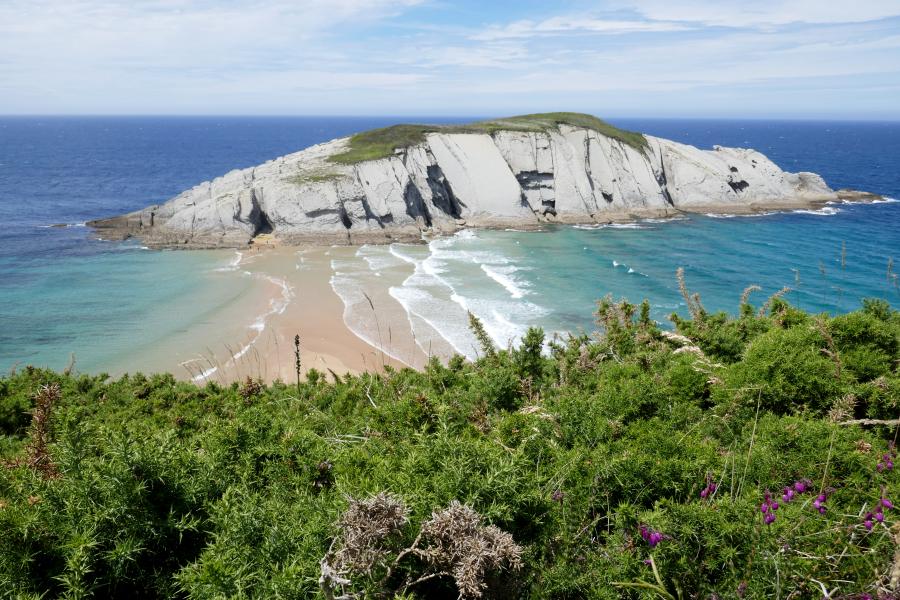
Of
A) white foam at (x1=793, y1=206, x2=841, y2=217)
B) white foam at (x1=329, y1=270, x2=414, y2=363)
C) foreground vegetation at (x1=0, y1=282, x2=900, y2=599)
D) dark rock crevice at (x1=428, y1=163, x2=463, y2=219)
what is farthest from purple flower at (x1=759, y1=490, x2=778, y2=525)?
white foam at (x1=793, y1=206, x2=841, y2=217)

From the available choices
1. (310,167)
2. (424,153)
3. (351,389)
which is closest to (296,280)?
(310,167)

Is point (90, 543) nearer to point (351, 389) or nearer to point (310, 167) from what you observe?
point (351, 389)

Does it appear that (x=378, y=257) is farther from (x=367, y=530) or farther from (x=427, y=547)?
(x=367, y=530)

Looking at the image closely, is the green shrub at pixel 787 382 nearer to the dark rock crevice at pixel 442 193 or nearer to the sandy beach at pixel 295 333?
the sandy beach at pixel 295 333

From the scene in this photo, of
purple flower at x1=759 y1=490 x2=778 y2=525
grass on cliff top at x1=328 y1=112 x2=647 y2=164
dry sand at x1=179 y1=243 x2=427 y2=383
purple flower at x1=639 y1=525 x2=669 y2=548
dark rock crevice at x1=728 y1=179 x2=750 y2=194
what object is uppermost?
grass on cliff top at x1=328 y1=112 x2=647 y2=164

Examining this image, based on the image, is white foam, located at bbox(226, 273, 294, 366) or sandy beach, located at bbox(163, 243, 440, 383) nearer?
sandy beach, located at bbox(163, 243, 440, 383)

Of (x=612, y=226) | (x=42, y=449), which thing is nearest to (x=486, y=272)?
(x=612, y=226)

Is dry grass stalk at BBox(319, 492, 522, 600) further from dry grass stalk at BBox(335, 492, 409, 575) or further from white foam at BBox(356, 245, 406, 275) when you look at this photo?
white foam at BBox(356, 245, 406, 275)

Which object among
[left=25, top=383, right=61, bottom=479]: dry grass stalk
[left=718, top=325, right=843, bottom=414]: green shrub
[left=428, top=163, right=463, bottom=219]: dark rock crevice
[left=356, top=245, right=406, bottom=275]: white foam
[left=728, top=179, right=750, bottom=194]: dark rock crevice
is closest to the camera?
[left=25, top=383, right=61, bottom=479]: dry grass stalk
